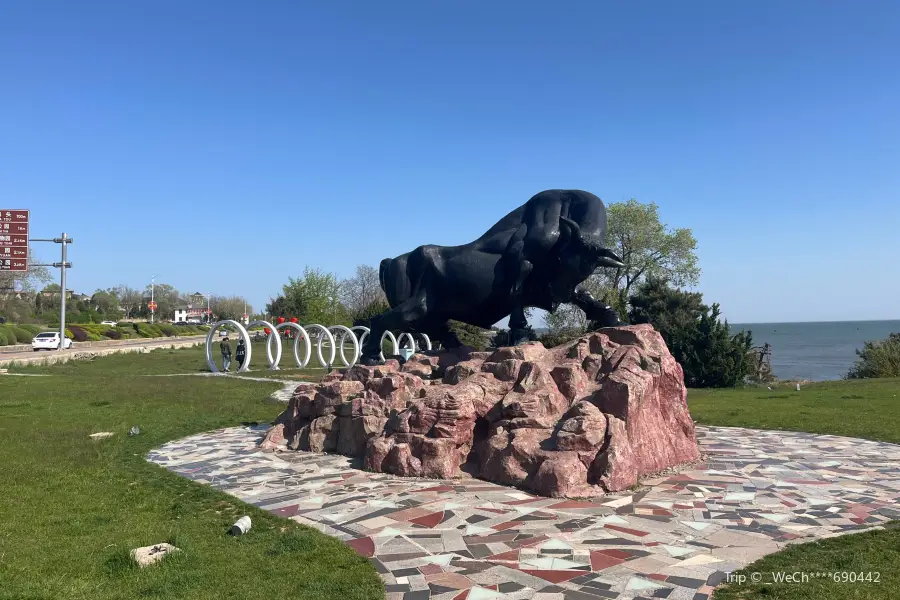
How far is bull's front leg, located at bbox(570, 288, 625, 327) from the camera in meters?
10.1

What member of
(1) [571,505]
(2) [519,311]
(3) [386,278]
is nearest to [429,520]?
(1) [571,505]

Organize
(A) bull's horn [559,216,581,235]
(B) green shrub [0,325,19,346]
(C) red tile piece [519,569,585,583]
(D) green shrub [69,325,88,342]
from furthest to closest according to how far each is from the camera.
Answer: (D) green shrub [69,325,88,342] → (B) green shrub [0,325,19,346] → (A) bull's horn [559,216,581,235] → (C) red tile piece [519,569,585,583]

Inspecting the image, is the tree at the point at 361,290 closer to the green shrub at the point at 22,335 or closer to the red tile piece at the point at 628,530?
the green shrub at the point at 22,335

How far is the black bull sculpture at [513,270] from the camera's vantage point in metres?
9.82

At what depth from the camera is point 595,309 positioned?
10250 mm

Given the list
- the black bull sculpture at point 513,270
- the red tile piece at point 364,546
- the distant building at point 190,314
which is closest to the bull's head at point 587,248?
the black bull sculpture at point 513,270

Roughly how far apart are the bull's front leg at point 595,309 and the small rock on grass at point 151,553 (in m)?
7.22

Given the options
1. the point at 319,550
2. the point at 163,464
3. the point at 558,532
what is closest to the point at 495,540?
the point at 558,532

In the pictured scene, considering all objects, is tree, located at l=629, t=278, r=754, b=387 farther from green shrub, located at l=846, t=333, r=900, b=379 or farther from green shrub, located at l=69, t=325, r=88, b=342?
green shrub, located at l=69, t=325, r=88, b=342

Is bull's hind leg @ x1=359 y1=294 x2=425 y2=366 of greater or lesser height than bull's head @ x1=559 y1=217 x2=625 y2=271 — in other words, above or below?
below

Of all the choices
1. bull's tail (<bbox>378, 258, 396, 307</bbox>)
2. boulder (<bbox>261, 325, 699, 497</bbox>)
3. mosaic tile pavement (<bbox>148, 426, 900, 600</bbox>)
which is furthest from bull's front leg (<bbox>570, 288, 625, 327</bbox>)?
bull's tail (<bbox>378, 258, 396, 307</bbox>)

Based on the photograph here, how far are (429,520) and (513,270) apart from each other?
5037 millimetres

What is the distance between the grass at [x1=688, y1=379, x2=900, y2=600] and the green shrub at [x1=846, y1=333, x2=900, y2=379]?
3.77 metres

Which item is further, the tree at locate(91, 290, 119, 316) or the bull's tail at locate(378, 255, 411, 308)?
the tree at locate(91, 290, 119, 316)
